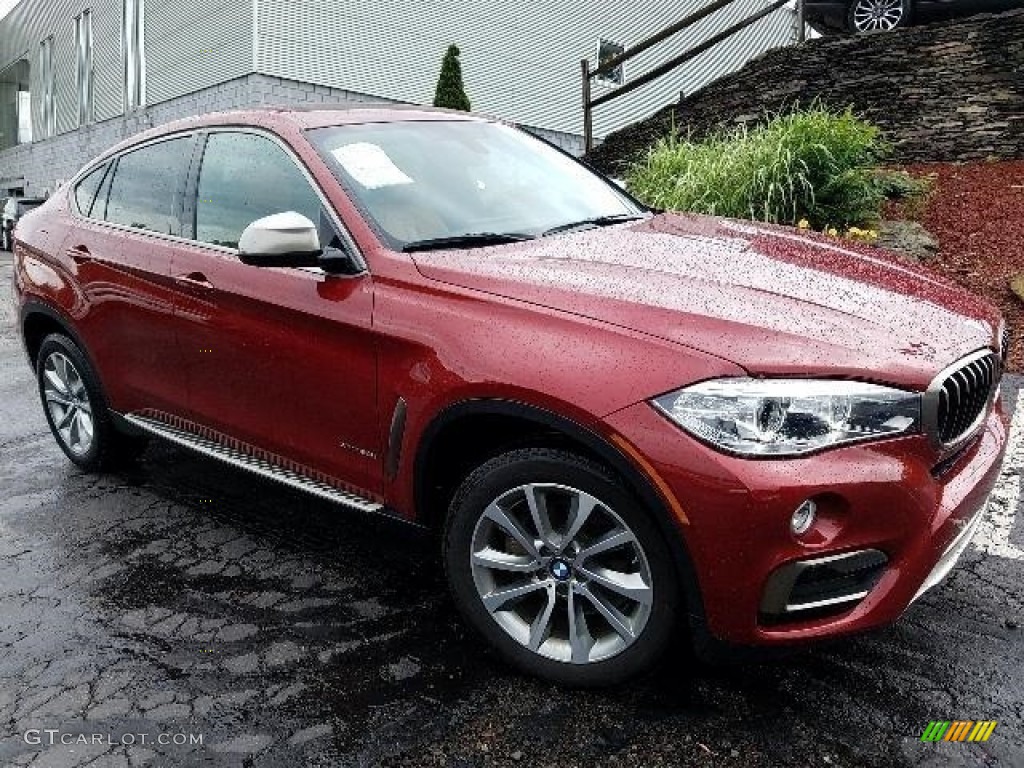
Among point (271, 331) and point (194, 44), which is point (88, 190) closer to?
point (271, 331)

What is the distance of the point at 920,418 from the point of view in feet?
7.64

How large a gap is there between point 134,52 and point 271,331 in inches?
820

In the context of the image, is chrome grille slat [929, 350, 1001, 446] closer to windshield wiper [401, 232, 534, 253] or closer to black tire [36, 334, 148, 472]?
windshield wiper [401, 232, 534, 253]

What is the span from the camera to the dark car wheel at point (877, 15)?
11320 mm

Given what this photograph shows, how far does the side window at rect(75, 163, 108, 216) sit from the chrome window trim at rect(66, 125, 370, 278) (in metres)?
Answer: 0.02

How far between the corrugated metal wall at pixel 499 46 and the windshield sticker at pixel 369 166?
46.5 ft

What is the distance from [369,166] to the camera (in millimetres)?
3334

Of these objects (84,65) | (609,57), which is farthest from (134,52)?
(609,57)

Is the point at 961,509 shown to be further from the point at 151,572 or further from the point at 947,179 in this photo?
the point at 947,179

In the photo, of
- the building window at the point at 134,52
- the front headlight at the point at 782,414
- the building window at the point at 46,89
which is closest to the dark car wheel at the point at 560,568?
the front headlight at the point at 782,414

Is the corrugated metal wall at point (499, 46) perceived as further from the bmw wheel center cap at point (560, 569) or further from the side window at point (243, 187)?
the bmw wheel center cap at point (560, 569)

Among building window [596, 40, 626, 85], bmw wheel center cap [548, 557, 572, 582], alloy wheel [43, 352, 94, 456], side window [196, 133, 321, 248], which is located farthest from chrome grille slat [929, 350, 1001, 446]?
building window [596, 40, 626, 85]

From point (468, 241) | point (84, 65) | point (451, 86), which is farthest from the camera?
point (84, 65)

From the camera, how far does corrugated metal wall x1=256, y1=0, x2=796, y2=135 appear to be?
16969 millimetres
